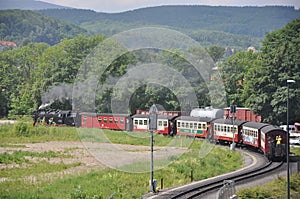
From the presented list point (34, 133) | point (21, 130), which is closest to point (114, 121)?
point (34, 133)

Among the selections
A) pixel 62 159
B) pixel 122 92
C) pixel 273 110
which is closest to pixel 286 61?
pixel 273 110

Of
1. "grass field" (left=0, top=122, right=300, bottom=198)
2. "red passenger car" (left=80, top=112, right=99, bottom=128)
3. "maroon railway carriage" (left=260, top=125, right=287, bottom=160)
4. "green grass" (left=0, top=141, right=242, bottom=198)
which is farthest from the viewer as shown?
"red passenger car" (left=80, top=112, right=99, bottom=128)

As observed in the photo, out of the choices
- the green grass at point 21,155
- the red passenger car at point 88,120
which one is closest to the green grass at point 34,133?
the red passenger car at point 88,120

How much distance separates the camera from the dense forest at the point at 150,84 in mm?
47562

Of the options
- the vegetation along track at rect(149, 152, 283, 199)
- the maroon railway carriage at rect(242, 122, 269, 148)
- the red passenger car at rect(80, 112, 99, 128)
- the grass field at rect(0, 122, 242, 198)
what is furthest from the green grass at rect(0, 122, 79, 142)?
the vegetation along track at rect(149, 152, 283, 199)

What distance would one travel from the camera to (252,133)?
37.7 meters

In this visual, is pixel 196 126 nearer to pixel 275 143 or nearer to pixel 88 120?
pixel 275 143

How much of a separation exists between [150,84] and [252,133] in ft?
67.0

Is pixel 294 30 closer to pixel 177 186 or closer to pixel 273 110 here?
pixel 273 110

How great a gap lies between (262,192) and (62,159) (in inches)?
629

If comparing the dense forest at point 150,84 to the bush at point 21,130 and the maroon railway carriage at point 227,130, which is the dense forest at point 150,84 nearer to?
the maroon railway carriage at point 227,130

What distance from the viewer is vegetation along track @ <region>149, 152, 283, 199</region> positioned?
894 inches

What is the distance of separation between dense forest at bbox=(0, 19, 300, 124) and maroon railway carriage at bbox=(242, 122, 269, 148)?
7679mm

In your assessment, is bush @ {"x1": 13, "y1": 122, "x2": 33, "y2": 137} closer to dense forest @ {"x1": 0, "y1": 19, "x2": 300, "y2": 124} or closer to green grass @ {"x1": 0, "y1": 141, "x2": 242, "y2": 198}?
dense forest @ {"x1": 0, "y1": 19, "x2": 300, "y2": 124}
